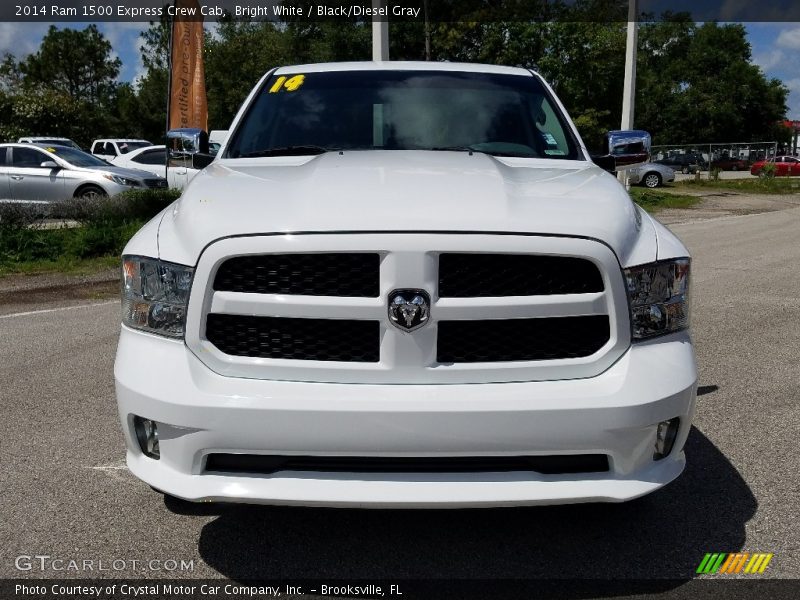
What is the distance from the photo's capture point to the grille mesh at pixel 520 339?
273 centimetres

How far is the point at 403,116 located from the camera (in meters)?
4.38

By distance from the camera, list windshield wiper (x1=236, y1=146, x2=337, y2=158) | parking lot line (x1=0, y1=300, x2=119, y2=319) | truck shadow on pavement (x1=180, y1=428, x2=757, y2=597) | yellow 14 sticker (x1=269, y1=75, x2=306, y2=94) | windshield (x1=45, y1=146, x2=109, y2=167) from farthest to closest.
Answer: windshield (x1=45, y1=146, x2=109, y2=167) → parking lot line (x1=0, y1=300, x2=119, y2=319) → yellow 14 sticker (x1=269, y1=75, x2=306, y2=94) → windshield wiper (x1=236, y1=146, x2=337, y2=158) → truck shadow on pavement (x1=180, y1=428, x2=757, y2=597)

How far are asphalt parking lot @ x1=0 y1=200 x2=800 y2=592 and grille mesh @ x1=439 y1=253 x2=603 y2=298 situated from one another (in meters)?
1.00

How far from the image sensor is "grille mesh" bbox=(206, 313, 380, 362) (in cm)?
273

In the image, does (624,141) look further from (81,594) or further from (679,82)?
(679,82)

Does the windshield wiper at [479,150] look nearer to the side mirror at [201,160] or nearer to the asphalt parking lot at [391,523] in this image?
the side mirror at [201,160]

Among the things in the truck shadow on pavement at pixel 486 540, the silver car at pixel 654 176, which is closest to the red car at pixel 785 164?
the silver car at pixel 654 176

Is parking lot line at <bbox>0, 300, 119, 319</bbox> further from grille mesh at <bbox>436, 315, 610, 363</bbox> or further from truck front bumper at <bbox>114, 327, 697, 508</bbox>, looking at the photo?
grille mesh at <bbox>436, 315, 610, 363</bbox>

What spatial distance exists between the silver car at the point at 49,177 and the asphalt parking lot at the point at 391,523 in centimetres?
1253

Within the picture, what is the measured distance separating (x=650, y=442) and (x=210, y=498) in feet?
4.58

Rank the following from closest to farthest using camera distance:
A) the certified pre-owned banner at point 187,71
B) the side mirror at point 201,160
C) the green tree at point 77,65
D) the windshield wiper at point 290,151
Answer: the windshield wiper at point 290,151
the side mirror at point 201,160
the certified pre-owned banner at point 187,71
the green tree at point 77,65

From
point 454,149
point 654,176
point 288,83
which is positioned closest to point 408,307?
A: point 454,149

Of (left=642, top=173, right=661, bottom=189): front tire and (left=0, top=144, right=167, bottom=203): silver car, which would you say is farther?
(left=642, top=173, right=661, bottom=189): front tire

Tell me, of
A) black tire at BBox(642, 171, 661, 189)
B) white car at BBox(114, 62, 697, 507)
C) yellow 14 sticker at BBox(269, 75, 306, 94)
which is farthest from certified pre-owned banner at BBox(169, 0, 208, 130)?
black tire at BBox(642, 171, 661, 189)
